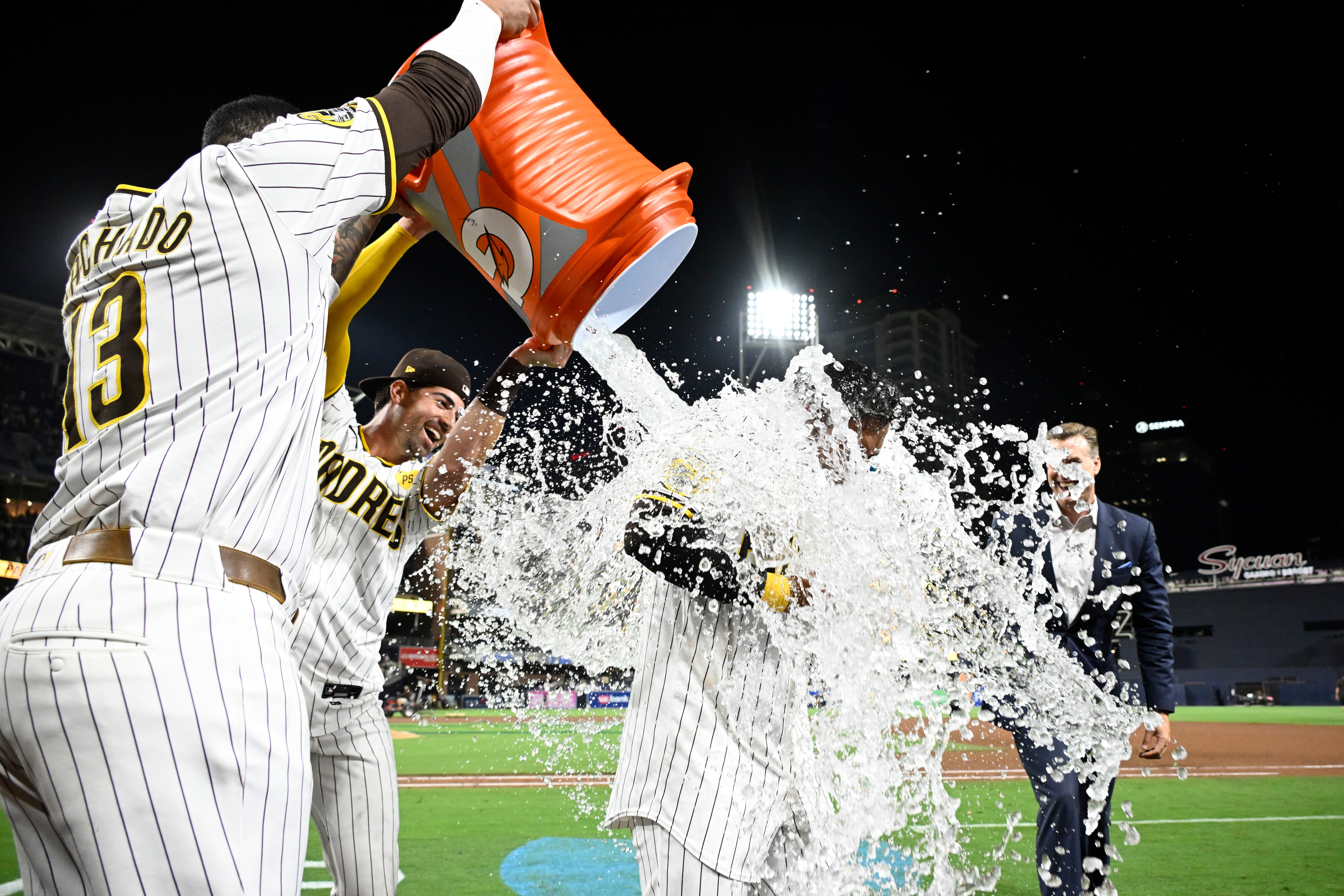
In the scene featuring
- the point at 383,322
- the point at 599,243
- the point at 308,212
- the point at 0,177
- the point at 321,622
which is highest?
the point at 0,177

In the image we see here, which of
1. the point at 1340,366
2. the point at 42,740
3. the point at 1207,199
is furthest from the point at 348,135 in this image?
the point at 1340,366

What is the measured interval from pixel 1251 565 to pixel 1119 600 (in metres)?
46.3

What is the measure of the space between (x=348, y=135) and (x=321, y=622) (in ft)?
5.18

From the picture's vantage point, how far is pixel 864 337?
35000mm

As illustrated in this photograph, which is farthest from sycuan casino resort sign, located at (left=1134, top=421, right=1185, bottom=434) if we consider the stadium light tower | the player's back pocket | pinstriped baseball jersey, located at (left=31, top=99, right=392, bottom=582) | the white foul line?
the player's back pocket


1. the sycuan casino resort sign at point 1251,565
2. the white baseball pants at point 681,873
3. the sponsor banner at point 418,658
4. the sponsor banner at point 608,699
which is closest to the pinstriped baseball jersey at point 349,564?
the white baseball pants at point 681,873

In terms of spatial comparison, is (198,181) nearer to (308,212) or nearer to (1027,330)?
(308,212)

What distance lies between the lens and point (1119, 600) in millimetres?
3490

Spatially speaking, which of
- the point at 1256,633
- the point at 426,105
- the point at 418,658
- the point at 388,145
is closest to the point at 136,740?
the point at 388,145

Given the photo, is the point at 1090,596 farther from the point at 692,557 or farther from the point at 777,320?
the point at 777,320

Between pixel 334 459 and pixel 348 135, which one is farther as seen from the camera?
pixel 334 459

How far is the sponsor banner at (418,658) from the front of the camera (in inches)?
1128

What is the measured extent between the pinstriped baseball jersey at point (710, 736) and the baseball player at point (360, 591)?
755 millimetres

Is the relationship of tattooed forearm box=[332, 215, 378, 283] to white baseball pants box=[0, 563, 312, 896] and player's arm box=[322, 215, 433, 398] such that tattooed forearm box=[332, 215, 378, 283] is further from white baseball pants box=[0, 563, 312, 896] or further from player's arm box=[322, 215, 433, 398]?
white baseball pants box=[0, 563, 312, 896]
